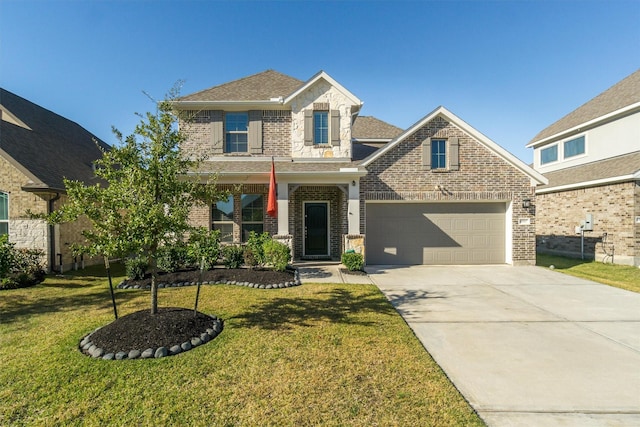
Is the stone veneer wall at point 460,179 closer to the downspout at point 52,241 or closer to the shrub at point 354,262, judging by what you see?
the shrub at point 354,262

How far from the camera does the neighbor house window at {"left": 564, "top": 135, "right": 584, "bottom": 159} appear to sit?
15.6 meters

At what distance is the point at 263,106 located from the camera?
11289 millimetres

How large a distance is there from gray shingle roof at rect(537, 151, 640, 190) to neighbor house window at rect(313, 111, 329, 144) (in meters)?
11.7

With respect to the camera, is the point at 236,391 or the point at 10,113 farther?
the point at 10,113

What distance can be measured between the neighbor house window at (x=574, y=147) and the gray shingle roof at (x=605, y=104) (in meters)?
0.79

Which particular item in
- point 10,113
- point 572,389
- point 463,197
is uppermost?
point 10,113

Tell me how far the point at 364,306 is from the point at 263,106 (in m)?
8.56

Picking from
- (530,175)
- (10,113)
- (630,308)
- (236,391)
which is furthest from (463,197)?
(10,113)

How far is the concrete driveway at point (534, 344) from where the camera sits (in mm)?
3055

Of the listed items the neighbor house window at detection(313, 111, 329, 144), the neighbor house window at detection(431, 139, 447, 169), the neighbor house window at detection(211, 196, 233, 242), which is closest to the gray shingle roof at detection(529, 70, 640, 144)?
the neighbor house window at detection(431, 139, 447, 169)

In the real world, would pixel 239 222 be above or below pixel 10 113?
below

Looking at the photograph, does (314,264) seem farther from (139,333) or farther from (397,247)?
(139,333)

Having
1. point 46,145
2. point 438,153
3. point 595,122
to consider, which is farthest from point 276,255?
point 595,122

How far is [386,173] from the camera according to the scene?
10953mm
